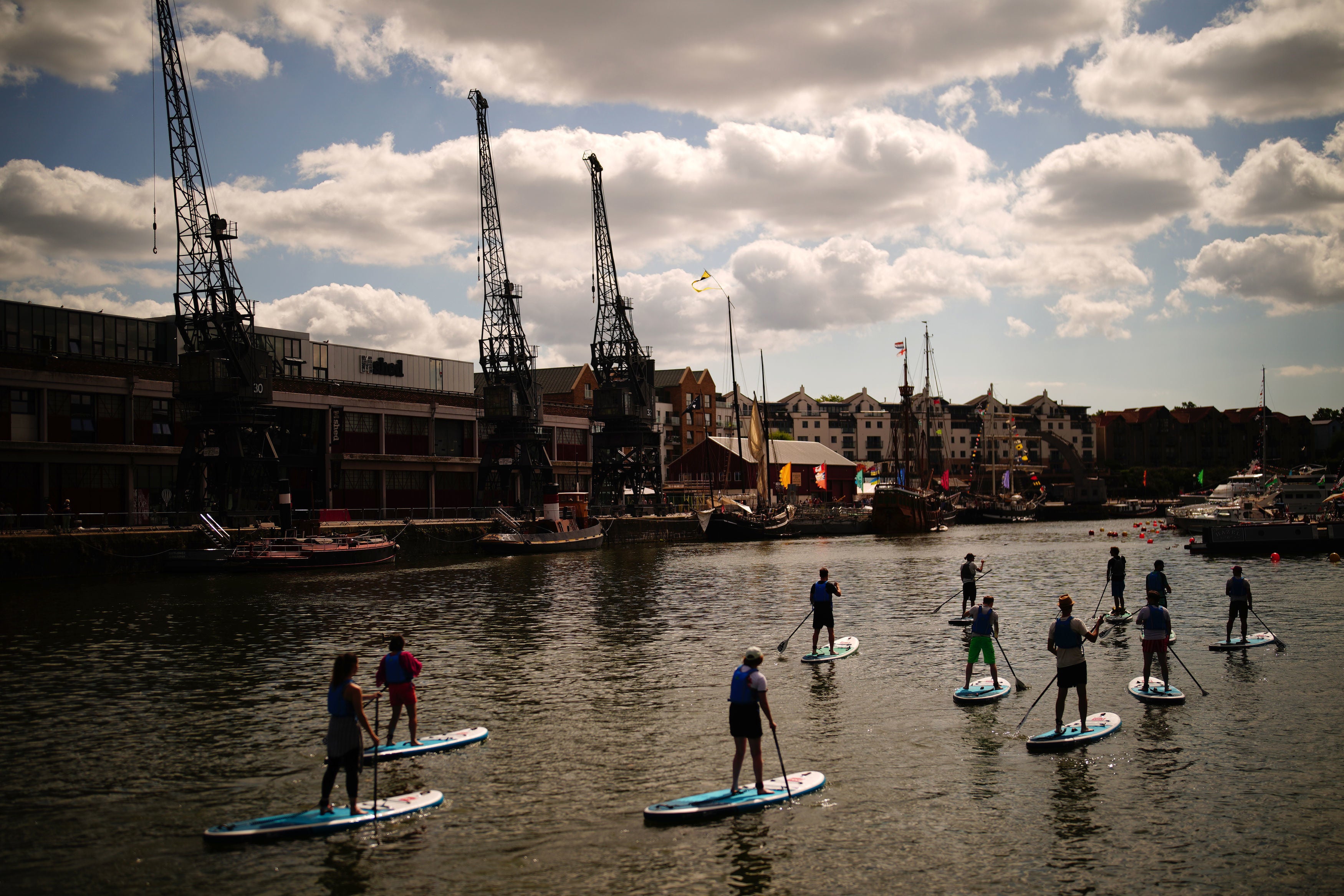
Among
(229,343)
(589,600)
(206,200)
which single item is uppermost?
(206,200)

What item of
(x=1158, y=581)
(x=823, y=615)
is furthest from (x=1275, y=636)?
(x=823, y=615)

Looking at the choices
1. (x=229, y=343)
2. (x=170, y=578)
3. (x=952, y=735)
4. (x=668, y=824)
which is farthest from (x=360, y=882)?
(x=229, y=343)

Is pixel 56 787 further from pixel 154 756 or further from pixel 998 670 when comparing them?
pixel 998 670

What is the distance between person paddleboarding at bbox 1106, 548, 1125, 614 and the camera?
99.2 ft

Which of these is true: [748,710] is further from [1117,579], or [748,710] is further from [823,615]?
[1117,579]

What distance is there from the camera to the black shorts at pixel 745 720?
12.8 metres

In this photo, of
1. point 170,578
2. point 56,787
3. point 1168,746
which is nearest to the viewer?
point 56,787

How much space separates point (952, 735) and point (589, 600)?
977 inches

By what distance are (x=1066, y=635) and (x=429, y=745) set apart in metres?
10.6

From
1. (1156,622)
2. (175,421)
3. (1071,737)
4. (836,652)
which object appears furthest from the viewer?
(175,421)

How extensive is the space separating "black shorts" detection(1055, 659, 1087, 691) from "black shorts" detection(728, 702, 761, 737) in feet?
19.6

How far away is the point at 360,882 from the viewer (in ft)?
35.8

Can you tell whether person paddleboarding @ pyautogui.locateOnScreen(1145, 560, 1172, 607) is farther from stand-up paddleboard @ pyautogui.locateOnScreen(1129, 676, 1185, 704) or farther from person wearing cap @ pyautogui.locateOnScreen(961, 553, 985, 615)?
person wearing cap @ pyautogui.locateOnScreen(961, 553, 985, 615)

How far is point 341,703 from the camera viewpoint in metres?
12.0
